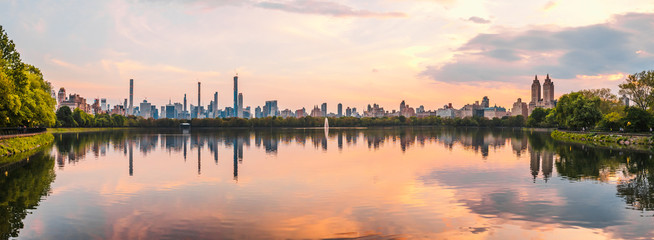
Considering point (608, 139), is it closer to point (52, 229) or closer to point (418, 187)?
point (418, 187)

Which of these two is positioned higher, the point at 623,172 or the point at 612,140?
the point at 612,140

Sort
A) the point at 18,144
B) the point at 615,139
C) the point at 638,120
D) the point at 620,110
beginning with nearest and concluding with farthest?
the point at 18,144, the point at 615,139, the point at 638,120, the point at 620,110

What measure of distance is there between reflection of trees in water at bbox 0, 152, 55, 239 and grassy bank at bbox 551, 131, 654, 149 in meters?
77.7

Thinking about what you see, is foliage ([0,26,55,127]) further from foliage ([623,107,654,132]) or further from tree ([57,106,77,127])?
foliage ([623,107,654,132])

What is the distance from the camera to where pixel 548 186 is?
2981cm

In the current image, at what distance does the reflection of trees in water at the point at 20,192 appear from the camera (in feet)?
62.6

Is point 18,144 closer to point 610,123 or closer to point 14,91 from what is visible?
point 14,91

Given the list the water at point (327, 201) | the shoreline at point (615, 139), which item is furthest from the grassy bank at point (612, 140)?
the water at point (327, 201)

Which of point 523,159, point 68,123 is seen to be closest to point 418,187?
point 523,159

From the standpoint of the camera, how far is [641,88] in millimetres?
105875

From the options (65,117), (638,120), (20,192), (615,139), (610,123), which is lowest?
(20,192)

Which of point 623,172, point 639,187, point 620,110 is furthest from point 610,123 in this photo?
point 639,187

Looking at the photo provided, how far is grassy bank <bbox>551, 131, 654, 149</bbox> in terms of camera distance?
68438 mm

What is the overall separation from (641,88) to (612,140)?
41879mm
